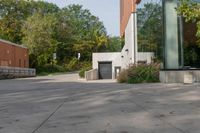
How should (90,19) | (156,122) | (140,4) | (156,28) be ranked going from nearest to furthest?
(156,122) < (156,28) < (140,4) < (90,19)

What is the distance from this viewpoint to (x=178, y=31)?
3039 centimetres

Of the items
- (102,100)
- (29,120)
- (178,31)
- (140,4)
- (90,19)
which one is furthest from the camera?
(90,19)

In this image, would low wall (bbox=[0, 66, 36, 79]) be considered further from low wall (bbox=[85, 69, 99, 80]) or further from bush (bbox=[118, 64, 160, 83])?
bush (bbox=[118, 64, 160, 83])

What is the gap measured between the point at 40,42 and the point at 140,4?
3721cm

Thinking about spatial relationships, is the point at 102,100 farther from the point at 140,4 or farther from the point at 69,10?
the point at 69,10

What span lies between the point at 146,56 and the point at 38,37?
41.2 metres

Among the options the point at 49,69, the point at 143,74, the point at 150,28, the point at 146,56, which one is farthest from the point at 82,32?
the point at 143,74

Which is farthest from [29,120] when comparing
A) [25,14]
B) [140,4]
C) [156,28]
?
[25,14]

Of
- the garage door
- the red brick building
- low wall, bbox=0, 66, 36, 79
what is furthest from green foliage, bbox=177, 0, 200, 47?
the garage door

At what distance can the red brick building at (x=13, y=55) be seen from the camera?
201 ft

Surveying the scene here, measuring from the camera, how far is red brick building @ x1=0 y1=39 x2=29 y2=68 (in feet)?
201

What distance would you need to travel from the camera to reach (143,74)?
31.5 metres

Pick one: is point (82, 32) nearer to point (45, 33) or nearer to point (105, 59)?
point (45, 33)

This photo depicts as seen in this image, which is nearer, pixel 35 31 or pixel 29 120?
pixel 29 120
